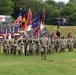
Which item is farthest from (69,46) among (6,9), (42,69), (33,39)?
(6,9)

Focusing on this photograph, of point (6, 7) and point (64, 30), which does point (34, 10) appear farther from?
point (64, 30)

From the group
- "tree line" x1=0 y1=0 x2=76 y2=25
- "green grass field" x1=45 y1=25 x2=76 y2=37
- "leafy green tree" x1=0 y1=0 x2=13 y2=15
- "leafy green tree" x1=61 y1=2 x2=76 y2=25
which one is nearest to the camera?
"green grass field" x1=45 y1=25 x2=76 y2=37

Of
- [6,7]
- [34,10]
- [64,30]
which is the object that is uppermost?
[6,7]

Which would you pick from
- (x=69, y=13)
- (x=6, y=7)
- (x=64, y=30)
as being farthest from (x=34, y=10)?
(x=64, y=30)

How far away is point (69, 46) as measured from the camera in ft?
115

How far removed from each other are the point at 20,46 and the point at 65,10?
6380 centimetres

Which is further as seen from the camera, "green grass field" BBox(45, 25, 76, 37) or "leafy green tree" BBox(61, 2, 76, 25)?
"leafy green tree" BBox(61, 2, 76, 25)

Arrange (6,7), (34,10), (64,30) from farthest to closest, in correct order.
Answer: (34,10)
(6,7)
(64,30)

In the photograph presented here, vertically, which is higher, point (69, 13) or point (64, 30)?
point (69, 13)

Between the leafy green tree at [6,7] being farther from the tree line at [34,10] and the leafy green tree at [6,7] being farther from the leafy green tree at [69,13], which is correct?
the leafy green tree at [69,13]

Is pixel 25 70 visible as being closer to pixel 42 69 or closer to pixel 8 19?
pixel 42 69

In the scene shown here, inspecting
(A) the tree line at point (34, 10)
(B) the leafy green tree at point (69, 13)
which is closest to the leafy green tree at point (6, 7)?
(A) the tree line at point (34, 10)

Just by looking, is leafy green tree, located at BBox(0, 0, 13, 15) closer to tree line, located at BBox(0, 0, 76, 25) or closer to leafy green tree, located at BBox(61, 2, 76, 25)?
tree line, located at BBox(0, 0, 76, 25)

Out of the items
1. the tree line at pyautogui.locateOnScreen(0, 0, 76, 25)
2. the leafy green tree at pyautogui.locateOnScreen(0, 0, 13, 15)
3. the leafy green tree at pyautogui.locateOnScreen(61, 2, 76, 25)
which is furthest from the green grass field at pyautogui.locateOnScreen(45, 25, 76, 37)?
the leafy green tree at pyautogui.locateOnScreen(0, 0, 13, 15)
